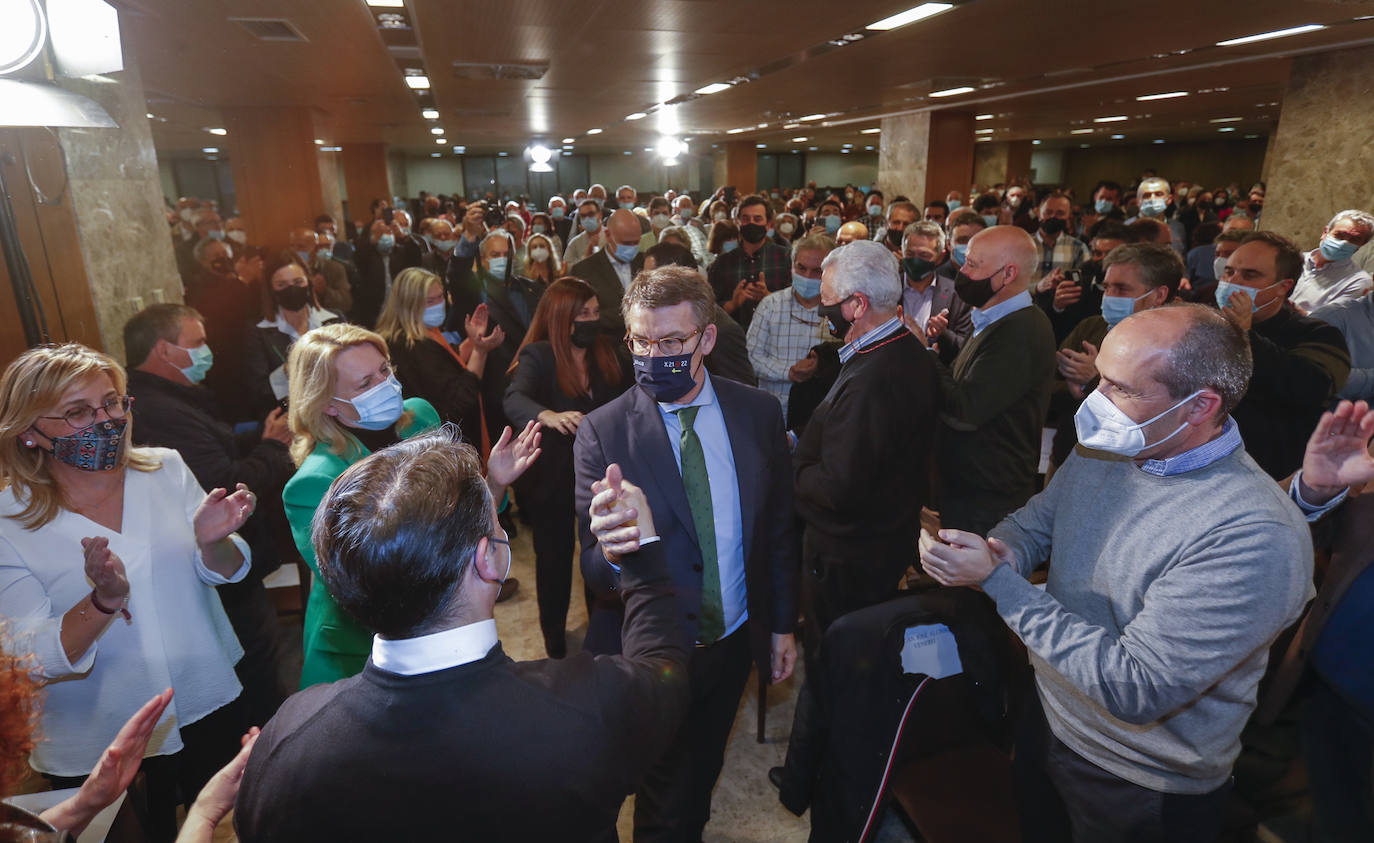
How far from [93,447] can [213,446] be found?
0.92m

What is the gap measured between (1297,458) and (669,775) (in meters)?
2.91

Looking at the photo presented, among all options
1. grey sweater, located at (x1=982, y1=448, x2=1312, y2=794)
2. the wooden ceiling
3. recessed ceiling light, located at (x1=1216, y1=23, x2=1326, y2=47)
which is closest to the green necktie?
grey sweater, located at (x1=982, y1=448, x2=1312, y2=794)

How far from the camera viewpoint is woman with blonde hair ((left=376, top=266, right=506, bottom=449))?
3.90 meters

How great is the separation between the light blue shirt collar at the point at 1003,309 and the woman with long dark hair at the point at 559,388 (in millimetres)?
1661

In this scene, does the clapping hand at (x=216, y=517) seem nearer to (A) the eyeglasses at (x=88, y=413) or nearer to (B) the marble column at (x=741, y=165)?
(A) the eyeglasses at (x=88, y=413)

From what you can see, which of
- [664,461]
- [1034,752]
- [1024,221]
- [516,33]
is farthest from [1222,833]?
[1024,221]

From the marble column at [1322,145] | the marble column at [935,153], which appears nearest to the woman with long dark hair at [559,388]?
the marble column at [1322,145]

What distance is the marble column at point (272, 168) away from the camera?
10.3 m

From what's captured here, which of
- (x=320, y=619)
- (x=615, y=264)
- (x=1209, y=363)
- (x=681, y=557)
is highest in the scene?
(x=615, y=264)

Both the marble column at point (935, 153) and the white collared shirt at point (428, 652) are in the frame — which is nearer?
the white collared shirt at point (428, 652)

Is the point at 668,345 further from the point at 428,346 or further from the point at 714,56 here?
the point at 714,56

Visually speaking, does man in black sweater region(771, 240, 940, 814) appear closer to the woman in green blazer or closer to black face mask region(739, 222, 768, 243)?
the woman in green blazer

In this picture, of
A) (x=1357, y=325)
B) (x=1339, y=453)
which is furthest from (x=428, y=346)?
(x=1357, y=325)

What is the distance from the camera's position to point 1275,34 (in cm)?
597
